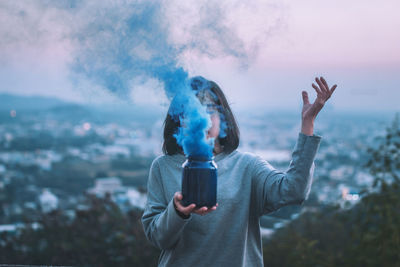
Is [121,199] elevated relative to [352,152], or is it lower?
lower

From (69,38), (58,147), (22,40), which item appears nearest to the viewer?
(69,38)

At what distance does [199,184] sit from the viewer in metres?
1.55

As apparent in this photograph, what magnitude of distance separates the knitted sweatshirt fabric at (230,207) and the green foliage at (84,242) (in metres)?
2.32

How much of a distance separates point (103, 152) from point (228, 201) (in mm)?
5858

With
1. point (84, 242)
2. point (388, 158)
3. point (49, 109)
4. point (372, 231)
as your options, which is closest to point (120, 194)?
point (84, 242)

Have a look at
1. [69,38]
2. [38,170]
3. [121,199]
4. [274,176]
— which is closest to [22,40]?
[69,38]

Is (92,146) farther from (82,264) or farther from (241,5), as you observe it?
(241,5)

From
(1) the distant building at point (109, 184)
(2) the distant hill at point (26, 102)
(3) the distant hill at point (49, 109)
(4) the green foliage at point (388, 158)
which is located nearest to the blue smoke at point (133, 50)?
(4) the green foliage at point (388, 158)

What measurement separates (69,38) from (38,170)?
4862 mm

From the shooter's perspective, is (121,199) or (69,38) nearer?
(69,38)

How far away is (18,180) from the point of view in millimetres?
6141

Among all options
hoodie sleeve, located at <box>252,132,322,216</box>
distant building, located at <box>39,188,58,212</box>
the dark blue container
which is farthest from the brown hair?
distant building, located at <box>39,188,58,212</box>

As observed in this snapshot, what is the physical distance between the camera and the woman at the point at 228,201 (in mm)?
1624

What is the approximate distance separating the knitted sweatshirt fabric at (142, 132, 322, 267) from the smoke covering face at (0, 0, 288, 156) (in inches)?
18.3
